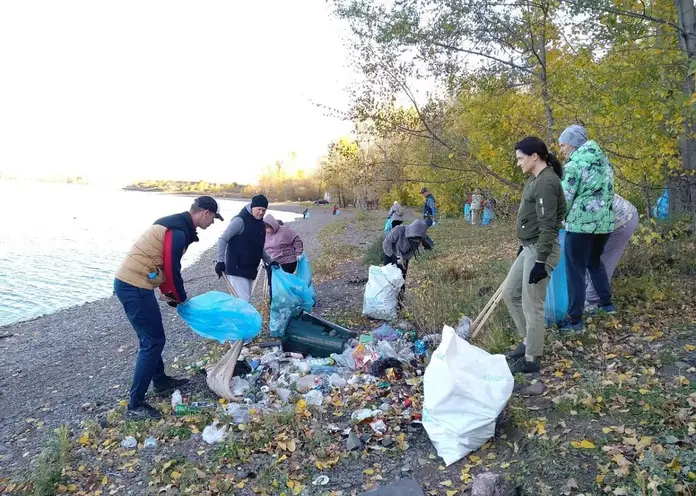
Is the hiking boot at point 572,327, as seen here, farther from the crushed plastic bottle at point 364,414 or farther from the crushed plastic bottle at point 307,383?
the crushed plastic bottle at point 307,383

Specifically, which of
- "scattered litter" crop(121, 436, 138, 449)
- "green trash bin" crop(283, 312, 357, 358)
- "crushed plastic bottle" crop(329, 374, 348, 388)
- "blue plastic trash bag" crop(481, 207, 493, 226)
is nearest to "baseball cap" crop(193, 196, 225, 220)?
"green trash bin" crop(283, 312, 357, 358)

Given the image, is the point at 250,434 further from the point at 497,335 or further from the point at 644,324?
the point at 644,324

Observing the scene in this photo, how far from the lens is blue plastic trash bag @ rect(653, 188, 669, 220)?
7.87 metres

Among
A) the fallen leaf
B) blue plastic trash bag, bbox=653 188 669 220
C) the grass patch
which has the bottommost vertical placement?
the grass patch

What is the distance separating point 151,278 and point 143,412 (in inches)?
46.6

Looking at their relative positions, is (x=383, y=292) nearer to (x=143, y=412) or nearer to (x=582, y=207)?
(x=582, y=207)

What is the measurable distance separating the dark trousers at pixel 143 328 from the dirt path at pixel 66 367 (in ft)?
2.36

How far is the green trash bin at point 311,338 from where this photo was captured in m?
5.29

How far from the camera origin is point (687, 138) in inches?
239

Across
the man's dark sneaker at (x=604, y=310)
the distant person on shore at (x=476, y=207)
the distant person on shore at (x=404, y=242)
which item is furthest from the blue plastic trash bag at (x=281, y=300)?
the distant person on shore at (x=476, y=207)

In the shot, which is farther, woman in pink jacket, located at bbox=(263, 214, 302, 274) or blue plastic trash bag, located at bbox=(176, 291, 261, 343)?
woman in pink jacket, located at bbox=(263, 214, 302, 274)

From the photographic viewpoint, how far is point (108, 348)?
7980 millimetres

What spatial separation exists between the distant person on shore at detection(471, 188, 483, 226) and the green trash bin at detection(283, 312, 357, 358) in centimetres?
1677

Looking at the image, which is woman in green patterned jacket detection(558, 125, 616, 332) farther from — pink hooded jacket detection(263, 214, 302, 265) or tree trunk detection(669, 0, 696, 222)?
pink hooded jacket detection(263, 214, 302, 265)
